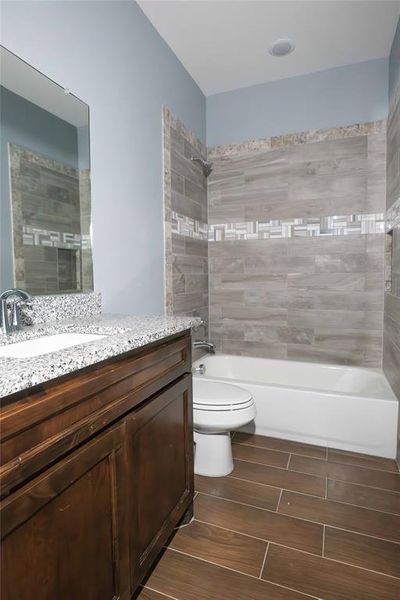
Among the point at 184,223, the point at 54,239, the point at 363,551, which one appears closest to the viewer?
the point at 363,551

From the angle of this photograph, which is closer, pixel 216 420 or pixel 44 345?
pixel 44 345

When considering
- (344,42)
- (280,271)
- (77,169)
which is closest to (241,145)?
(344,42)

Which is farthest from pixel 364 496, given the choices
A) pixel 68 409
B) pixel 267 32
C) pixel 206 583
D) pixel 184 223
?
pixel 267 32

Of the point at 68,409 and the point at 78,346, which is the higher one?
the point at 78,346

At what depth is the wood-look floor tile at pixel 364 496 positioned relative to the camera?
5.28ft

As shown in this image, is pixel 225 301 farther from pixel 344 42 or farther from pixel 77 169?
pixel 344 42

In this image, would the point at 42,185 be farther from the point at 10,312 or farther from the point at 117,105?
the point at 117,105

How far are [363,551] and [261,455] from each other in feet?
2.61

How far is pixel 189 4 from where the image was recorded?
197 centimetres

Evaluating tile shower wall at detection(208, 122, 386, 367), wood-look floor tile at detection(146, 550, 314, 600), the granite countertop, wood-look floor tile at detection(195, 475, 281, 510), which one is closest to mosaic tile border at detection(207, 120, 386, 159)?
tile shower wall at detection(208, 122, 386, 367)

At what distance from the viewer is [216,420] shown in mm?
1754

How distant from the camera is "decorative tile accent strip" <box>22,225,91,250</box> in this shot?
51.9 inches

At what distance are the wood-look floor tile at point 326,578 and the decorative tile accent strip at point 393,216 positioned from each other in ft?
6.10

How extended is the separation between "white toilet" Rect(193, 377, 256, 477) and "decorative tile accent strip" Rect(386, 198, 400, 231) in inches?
58.3
